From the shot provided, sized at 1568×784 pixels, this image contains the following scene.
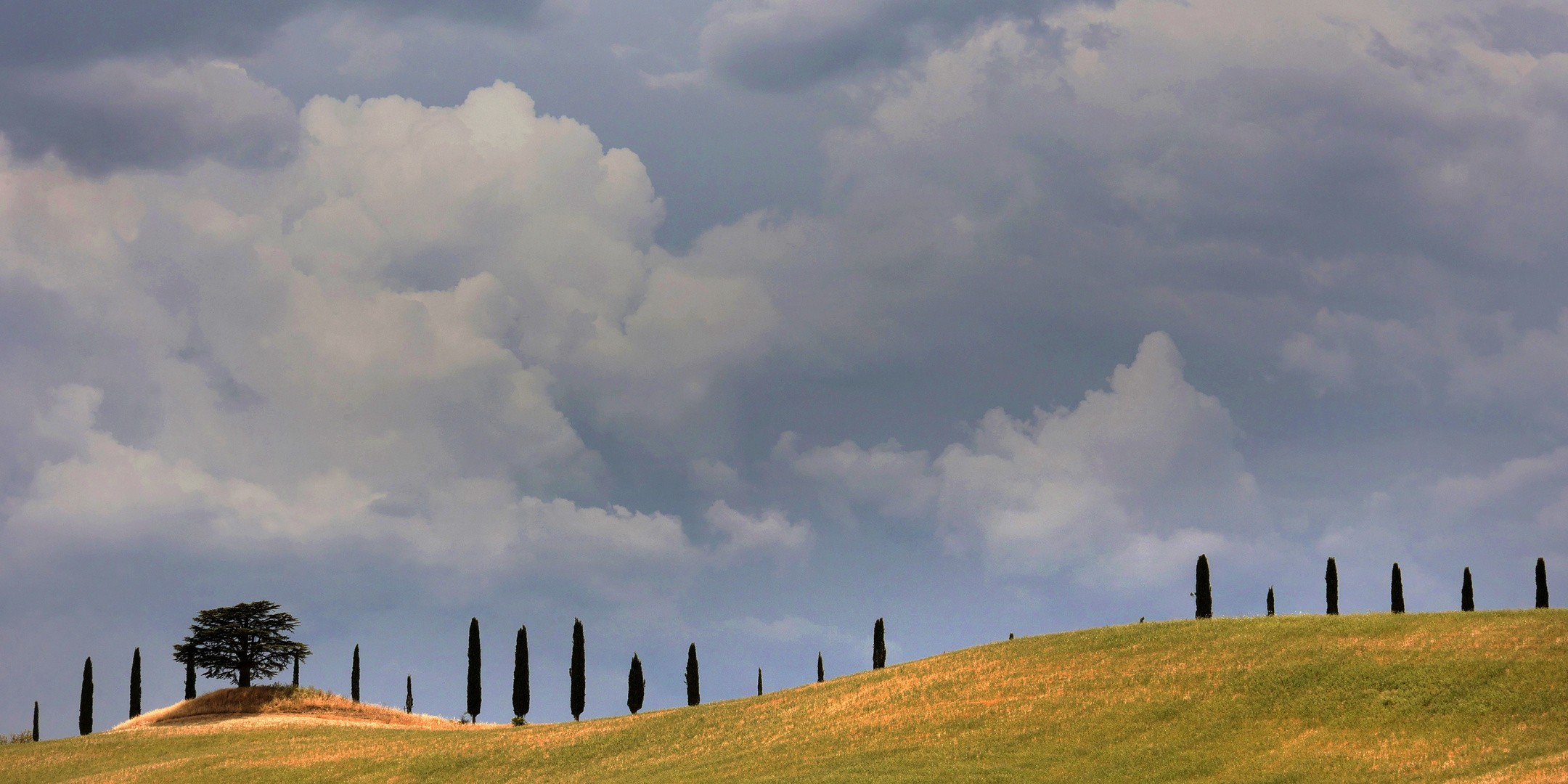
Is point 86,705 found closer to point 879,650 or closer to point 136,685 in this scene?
point 136,685

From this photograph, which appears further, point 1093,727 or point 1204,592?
point 1204,592

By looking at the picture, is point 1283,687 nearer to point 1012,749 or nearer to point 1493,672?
point 1493,672

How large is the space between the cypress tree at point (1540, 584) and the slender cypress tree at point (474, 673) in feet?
251

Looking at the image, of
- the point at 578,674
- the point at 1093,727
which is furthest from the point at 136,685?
the point at 1093,727

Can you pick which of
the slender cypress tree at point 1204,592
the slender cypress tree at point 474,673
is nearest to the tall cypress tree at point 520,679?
the slender cypress tree at point 474,673

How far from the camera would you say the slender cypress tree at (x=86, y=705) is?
101562 mm

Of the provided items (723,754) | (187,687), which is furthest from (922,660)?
(187,687)

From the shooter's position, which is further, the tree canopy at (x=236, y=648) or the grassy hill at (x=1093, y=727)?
the tree canopy at (x=236, y=648)

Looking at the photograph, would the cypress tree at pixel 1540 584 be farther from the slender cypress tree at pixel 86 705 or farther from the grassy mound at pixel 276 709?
the slender cypress tree at pixel 86 705

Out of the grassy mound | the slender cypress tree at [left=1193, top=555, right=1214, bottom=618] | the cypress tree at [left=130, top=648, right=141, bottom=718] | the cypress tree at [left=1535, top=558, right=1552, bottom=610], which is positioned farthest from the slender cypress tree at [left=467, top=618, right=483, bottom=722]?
the cypress tree at [left=1535, top=558, right=1552, bottom=610]

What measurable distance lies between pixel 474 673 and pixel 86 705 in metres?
33.8

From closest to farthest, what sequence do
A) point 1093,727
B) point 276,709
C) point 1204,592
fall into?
point 1093,727 < point 1204,592 < point 276,709

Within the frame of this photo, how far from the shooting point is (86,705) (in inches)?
4013

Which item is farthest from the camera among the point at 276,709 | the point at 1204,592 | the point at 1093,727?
the point at 276,709
